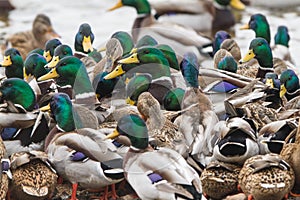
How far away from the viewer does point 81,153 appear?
567 cm

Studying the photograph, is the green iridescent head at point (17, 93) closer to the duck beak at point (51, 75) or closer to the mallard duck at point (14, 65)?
the duck beak at point (51, 75)

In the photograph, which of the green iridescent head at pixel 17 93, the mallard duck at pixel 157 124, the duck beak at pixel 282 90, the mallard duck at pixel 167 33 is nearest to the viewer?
the mallard duck at pixel 157 124

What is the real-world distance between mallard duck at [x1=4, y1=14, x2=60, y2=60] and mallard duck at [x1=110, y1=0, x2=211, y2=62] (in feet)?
3.09

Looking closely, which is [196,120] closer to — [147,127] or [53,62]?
[147,127]

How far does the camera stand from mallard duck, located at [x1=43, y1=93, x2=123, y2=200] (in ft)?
18.4

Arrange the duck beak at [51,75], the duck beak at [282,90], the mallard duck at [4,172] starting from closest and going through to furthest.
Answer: the mallard duck at [4,172] → the duck beak at [51,75] → the duck beak at [282,90]

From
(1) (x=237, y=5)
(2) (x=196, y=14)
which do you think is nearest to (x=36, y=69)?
(2) (x=196, y=14)

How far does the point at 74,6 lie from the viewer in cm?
1362

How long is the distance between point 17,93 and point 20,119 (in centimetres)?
21

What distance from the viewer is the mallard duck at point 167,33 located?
988 cm

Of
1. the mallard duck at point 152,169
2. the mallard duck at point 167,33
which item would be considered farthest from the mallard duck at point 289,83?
the mallard duck at point 167,33

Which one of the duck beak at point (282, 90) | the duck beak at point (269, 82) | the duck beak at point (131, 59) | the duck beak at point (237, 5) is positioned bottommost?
the duck beak at point (237, 5)

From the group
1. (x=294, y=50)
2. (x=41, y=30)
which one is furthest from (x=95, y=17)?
(x=294, y=50)

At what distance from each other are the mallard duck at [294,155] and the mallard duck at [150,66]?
132 centimetres
